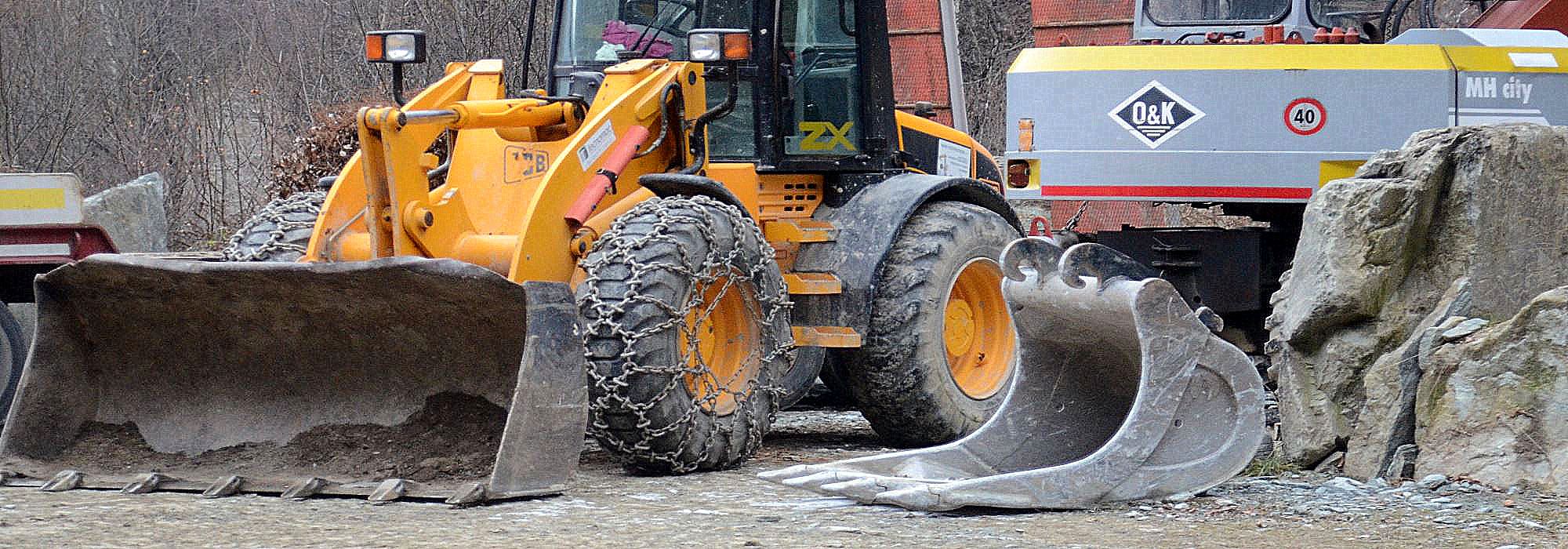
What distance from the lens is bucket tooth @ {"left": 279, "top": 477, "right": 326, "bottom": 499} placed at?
553 centimetres

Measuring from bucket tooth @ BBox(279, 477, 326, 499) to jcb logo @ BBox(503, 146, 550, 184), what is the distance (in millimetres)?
1547

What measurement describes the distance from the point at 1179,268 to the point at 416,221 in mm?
4346

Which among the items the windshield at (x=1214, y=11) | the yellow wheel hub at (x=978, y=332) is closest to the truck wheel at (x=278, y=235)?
the yellow wheel hub at (x=978, y=332)

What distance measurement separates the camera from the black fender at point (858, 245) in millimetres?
6922

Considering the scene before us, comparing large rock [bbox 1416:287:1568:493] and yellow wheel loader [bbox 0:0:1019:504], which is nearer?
large rock [bbox 1416:287:1568:493]

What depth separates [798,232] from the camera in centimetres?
711

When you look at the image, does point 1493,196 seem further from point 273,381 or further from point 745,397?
point 273,381

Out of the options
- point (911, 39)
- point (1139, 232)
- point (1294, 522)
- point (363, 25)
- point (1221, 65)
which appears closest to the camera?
point (1294, 522)

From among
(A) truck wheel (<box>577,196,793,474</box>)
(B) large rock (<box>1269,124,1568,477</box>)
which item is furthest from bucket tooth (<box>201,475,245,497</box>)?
(B) large rock (<box>1269,124,1568,477</box>)

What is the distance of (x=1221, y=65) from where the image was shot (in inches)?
341

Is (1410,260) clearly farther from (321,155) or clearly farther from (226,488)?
(321,155)

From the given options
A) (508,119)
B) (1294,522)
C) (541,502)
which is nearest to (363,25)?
(508,119)

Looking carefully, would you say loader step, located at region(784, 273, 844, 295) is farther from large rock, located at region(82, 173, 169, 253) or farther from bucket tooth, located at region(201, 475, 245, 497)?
large rock, located at region(82, 173, 169, 253)

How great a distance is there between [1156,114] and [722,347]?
3.25 meters
